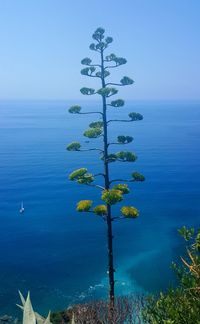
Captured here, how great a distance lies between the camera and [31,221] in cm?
6638

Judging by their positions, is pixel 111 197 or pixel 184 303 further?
pixel 111 197

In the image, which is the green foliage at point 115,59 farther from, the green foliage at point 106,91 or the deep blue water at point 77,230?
the deep blue water at point 77,230

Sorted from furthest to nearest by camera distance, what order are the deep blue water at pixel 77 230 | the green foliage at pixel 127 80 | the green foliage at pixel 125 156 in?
the deep blue water at pixel 77 230
the green foliage at pixel 127 80
the green foliage at pixel 125 156

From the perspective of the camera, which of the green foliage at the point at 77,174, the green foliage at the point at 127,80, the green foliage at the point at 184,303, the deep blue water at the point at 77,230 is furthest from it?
the deep blue water at the point at 77,230

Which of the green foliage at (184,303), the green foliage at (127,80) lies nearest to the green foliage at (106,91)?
the green foliage at (127,80)

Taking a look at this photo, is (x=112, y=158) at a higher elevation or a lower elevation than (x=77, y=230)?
lower

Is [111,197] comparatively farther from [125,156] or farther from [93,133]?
[93,133]

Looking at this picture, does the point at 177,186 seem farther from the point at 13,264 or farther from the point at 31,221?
the point at 13,264

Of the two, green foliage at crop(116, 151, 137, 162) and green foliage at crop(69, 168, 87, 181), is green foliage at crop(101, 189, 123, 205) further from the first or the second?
green foliage at crop(116, 151, 137, 162)

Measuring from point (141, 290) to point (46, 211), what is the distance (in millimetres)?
35592

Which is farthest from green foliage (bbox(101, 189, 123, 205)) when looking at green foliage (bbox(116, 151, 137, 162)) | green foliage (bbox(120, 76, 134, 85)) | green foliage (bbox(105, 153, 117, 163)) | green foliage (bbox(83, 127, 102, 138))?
green foliage (bbox(120, 76, 134, 85))

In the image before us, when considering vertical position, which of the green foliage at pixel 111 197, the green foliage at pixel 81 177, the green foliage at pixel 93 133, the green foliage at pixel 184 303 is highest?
the green foliage at pixel 93 133

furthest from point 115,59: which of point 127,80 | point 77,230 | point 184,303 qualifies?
point 77,230

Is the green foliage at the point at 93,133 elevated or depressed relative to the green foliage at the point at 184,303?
elevated
